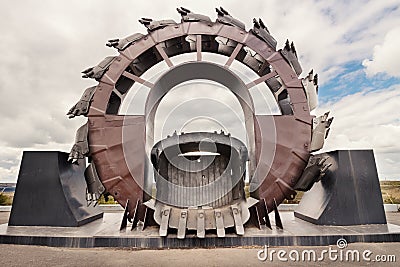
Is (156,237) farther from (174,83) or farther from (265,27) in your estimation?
(265,27)

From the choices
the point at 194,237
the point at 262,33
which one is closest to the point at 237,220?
the point at 194,237

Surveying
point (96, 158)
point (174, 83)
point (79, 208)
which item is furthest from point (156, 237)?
point (174, 83)

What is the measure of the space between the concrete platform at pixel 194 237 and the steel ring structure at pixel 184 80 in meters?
0.72

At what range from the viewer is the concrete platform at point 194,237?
555 cm

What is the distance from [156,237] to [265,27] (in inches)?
235

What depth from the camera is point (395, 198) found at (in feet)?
46.7

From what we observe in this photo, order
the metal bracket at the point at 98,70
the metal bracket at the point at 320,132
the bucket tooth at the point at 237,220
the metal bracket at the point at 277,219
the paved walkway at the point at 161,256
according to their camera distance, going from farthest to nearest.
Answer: the metal bracket at the point at 98,70, the metal bracket at the point at 320,132, the metal bracket at the point at 277,219, the bucket tooth at the point at 237,220, the paved walkway at the point at 161,256

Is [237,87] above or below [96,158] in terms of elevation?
above

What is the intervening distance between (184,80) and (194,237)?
13.7ft

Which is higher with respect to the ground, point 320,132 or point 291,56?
point 291,56

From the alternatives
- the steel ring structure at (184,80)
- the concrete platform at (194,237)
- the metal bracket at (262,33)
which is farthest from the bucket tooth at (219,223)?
the metal bracket at (262,33)

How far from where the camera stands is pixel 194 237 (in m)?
5.62

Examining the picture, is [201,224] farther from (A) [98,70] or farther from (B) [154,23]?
(B) [154,23]

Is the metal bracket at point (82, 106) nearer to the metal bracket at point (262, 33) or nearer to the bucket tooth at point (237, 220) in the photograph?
the bucket tooth at point (237, 220)
